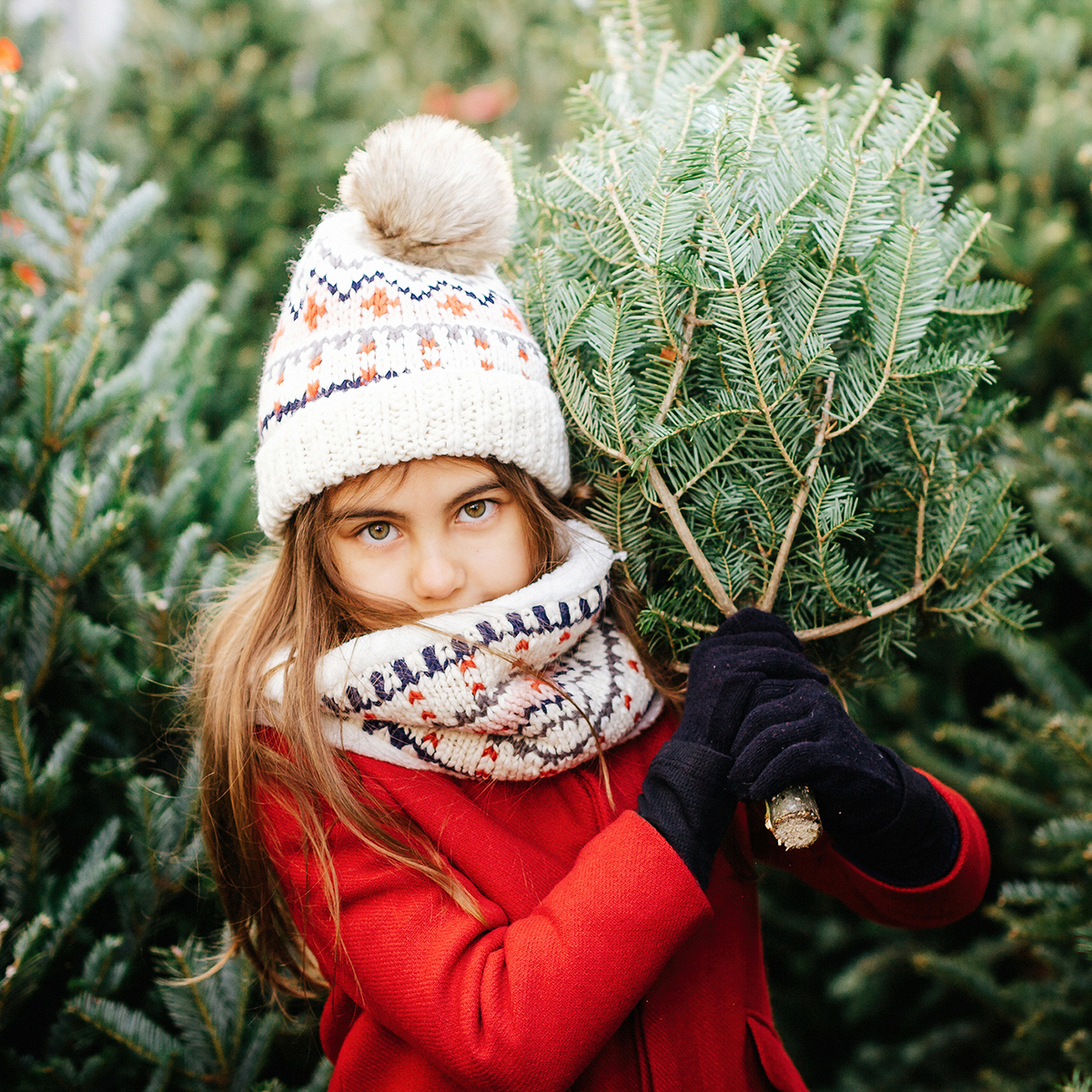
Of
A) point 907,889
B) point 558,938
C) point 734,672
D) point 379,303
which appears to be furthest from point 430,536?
point 907,889

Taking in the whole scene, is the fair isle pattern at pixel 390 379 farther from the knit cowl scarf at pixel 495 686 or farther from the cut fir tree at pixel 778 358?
the knit cowl scarf at pixel 495 686

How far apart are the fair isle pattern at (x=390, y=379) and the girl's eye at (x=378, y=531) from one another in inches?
3.6

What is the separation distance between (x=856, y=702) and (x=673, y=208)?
89cm

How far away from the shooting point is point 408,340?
122cm

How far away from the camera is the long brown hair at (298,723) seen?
1232mm

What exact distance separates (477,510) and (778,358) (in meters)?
0.48

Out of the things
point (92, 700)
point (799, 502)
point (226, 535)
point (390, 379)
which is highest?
point (390, 379)

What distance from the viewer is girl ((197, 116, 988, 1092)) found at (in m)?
1.13

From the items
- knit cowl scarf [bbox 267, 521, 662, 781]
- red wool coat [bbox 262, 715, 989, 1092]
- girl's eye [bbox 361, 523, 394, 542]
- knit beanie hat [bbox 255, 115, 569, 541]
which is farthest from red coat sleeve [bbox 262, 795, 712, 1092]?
knit beanie hat [bbox 255, 115, 569, 541]

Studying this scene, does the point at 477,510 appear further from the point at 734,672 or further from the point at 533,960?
the point at 533,960

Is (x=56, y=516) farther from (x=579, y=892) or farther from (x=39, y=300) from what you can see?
(x=579, y=892)

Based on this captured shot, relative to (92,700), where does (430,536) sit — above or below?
above

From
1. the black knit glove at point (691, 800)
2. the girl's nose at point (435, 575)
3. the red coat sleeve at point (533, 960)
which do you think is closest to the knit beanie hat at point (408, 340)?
the girl's nose at point (435, 575)

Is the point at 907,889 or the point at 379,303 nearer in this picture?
the point at 379,303
